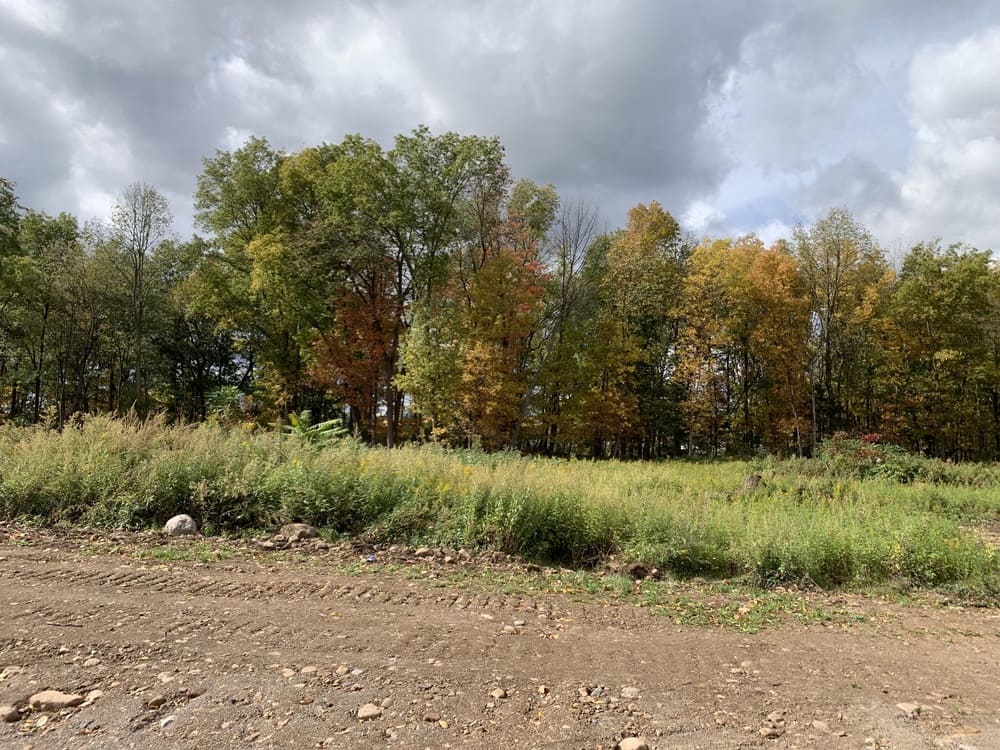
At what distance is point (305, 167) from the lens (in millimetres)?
28188

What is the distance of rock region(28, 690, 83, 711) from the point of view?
303 cm

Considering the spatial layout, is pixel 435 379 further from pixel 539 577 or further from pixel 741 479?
pixel 539 577

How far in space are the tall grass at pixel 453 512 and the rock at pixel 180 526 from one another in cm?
25

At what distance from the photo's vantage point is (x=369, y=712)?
307cm

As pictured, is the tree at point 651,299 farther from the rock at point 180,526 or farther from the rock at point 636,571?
the rock at point 180,526

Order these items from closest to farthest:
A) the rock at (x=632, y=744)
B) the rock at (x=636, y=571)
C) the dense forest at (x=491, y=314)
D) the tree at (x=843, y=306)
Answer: the rock at (x=632, y=744) < the rock at (x=636, y=571) < the dense forest at (x=491, y=314) < the tree at (x=843, y=306)

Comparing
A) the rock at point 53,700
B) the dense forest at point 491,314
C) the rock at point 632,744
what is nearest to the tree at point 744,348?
the dense forest at point 491,314

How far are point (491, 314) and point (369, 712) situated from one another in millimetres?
21208

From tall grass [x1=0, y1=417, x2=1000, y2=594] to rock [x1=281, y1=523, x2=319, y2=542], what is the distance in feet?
0.97

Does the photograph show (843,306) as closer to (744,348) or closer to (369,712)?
(744,348)

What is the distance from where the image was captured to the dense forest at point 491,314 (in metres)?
25.0

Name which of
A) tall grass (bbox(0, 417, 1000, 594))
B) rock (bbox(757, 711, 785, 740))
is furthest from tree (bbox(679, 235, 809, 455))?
rock (bbox(757, 711, 785, 740))

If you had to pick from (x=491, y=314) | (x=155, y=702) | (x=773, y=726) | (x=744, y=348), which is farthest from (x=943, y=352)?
(x=155, y=702)

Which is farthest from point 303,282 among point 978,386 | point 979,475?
point 978,386
